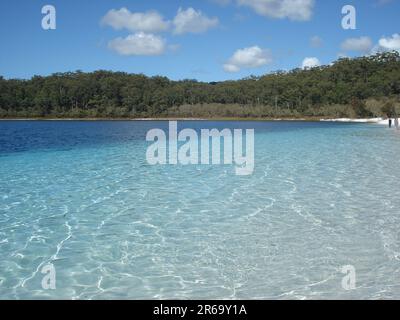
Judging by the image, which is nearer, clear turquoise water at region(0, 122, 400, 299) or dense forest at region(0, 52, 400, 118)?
clear turquoise water at region(0, 122, 400, 299)

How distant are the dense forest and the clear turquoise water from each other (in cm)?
11096

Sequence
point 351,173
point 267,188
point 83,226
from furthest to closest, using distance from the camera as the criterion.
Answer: point 351,173
point 267,188
point 83,226

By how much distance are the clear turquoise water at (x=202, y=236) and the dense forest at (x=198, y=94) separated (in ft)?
364

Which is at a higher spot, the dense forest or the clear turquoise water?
the dense forest

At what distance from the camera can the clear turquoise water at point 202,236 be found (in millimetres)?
5402

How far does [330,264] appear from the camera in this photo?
6.02 m

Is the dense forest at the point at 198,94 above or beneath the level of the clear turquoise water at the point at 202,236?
→ above

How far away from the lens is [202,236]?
24.7 feet

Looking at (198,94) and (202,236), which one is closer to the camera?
(202,236)

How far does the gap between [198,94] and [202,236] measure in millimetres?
144747

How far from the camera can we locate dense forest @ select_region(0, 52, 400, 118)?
409 ft
